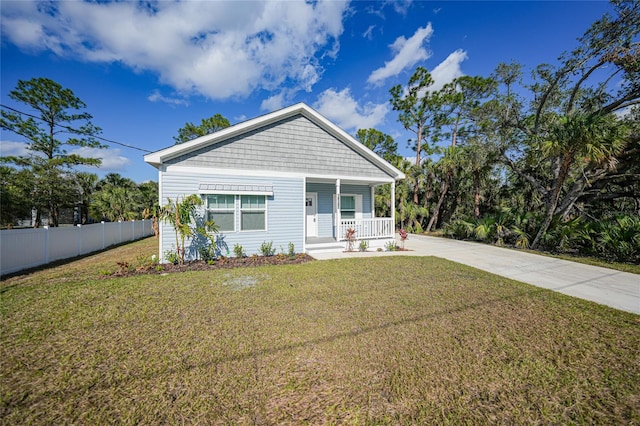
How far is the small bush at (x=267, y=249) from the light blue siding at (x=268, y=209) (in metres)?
0.11

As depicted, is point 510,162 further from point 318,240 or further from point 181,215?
point 181,215

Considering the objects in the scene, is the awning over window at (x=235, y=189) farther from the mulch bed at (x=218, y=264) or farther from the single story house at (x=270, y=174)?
the mulch bed at (x=218, y=264)

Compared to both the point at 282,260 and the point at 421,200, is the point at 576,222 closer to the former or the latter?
the point at 421,200

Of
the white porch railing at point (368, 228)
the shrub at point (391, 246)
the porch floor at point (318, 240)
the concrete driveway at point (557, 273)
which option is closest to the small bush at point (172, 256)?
the concrete driveway at point (557, 273)

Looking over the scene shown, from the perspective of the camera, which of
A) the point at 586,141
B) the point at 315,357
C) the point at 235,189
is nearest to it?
the point at 315,357

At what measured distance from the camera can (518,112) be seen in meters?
12.6

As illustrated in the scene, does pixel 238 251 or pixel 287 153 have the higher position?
pixel 287 153

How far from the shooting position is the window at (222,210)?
25.3ft

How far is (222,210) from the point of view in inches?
309

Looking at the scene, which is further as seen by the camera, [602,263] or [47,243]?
[47,243]

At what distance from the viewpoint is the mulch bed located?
643 cm

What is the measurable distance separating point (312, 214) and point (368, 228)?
8.84 feet

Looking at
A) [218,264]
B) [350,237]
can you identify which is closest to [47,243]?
[218,264]

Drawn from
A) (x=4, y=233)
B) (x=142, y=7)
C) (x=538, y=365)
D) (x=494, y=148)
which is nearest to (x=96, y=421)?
(x=538, y=365)
